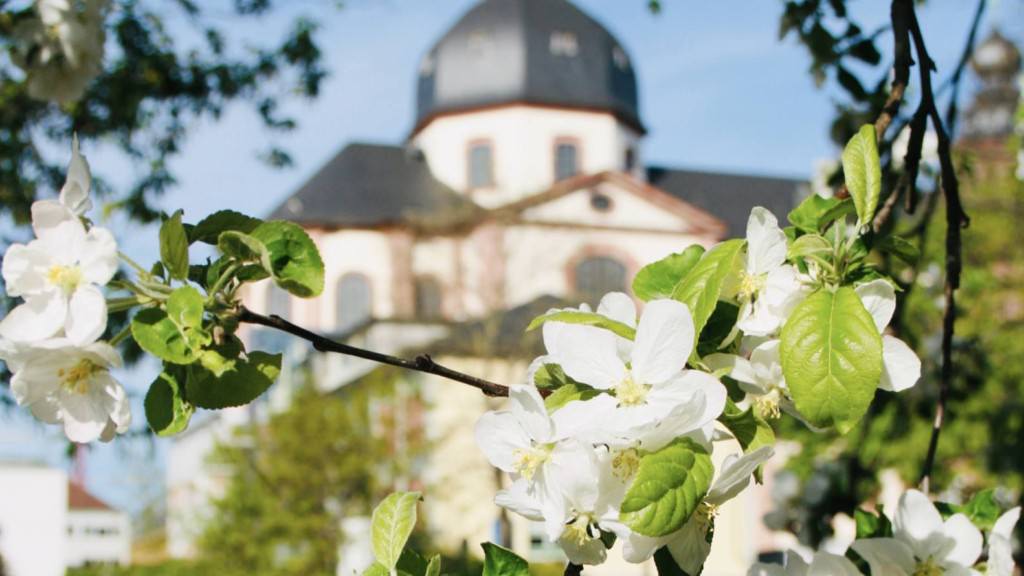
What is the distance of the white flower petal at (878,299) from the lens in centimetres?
102

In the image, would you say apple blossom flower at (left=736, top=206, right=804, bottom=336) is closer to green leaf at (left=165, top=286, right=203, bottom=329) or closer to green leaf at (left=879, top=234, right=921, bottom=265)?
green leaf at (left=879, top=234, right=921, bottom=265)

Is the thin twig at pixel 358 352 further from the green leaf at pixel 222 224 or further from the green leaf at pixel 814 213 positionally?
the green leaf at pixel 814 213

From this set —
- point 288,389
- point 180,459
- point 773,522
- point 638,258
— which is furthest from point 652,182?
point 773,522

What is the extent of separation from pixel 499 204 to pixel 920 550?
1333 inches

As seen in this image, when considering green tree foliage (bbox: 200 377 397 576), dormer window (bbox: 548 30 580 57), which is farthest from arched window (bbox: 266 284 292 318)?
dormer window (bbox: 548 30 580 57)

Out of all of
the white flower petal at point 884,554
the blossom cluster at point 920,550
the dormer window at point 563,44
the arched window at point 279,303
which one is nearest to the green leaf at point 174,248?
the blossom cluster at point 920,550

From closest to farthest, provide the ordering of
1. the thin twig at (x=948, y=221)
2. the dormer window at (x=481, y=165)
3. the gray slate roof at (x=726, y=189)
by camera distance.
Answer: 1. the thin twig at (x=948, y=221)
2. the dormer window at (x=481, y=165)
3. the gray slate roof at (x=726, y=189)

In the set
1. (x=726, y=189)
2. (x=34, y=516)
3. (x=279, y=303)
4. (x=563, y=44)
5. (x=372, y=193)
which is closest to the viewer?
(x=34, y=516)

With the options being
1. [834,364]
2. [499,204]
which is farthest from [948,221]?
[499,204]

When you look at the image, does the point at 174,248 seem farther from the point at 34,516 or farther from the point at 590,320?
the point at 34,516

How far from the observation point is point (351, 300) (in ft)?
113

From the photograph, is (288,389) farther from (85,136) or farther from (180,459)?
(180,459)

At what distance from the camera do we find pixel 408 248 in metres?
34.6

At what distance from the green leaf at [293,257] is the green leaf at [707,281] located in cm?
30
